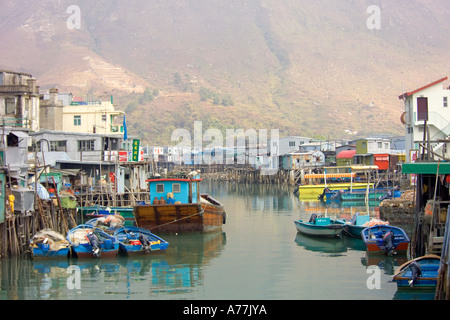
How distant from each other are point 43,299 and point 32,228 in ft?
Result: 25.1

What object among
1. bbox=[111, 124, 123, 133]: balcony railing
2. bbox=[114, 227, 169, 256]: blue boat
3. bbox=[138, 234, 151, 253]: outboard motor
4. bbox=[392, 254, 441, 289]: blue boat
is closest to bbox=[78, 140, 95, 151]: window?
bbox=[111, 124, 123, 133]: balcony railing

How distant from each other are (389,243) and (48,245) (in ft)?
52.5

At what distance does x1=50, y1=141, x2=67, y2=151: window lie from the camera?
4628cm

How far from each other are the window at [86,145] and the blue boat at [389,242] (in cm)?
2825

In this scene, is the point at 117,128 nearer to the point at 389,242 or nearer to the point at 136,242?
the point at 136,242

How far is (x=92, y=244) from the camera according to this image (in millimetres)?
26938

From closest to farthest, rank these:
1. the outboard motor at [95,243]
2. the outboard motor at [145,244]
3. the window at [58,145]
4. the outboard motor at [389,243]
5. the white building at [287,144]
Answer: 1. the outboard motor at [95,243]
2. the outboard motor at [389,243]
3. the outboard motor at [145,244]
4. the window at [58,145]
5. the white building at [287,144]

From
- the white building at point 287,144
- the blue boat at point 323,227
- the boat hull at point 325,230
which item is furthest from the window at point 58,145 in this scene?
the white building at point 287,144

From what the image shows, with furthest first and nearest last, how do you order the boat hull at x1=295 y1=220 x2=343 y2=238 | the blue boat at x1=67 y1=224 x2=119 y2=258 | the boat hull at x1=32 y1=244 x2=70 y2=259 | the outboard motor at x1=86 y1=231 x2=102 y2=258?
1. the boat hull at x1=295 y1=220 x2=343 y2=238
2. the blue boat at x1=67 y1=224 x2=119 y2=258
3. the outboard motor at x1=86 y1=231 x2=102 y2=258
4. the boat hull at x1=32 y1=244 x2=70 y2=259

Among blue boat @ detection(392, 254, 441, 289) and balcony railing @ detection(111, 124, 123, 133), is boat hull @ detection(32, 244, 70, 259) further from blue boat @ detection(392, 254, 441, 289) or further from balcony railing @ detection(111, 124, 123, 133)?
balcony railing @ detection(111, 124, 123, 133)

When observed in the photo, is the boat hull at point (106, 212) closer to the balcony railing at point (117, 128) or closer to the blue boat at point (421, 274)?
the balcony railing at point (117, 128)

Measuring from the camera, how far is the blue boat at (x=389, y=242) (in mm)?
27172

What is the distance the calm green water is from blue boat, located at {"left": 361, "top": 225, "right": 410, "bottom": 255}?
22.0 inches

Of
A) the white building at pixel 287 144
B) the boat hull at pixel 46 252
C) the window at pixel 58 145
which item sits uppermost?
the white building at pixel 287 144
